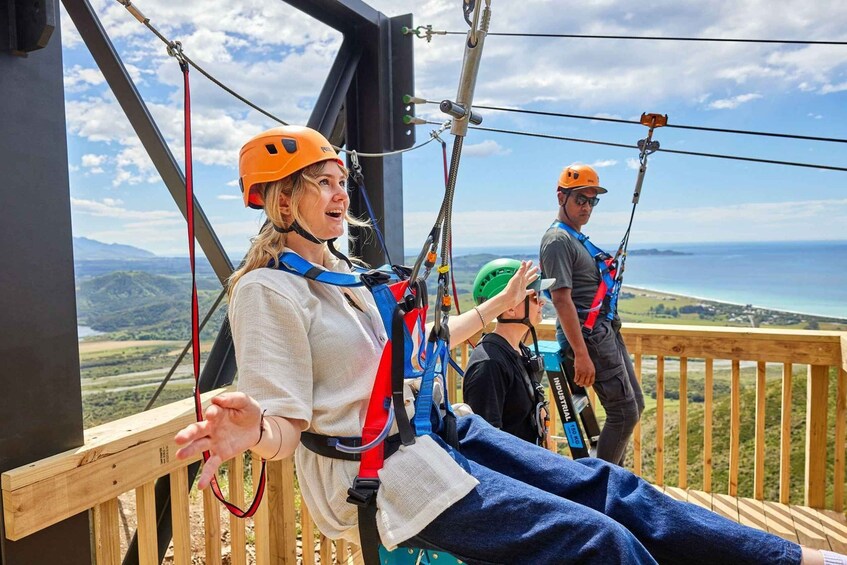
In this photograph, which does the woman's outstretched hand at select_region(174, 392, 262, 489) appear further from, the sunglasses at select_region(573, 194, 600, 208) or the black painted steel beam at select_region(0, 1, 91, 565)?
the sunglasses at select_region(573, 194, 600, 208)

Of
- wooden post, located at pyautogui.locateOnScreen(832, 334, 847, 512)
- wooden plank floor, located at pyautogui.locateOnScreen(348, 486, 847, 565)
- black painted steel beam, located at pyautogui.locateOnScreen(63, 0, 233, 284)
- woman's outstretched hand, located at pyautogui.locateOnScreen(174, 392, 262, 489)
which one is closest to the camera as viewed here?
woman's outstretched hand, located at pyautogui.locateOnScreen(174, 392, 262, 489)

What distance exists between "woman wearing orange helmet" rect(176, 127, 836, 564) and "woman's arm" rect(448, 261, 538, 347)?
0.38 metres

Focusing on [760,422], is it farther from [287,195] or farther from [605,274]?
[287,195]

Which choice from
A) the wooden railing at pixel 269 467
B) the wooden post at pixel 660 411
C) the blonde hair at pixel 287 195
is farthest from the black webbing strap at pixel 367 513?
the wooden post at pixel 660 411

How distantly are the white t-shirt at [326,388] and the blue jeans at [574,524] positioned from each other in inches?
2.1

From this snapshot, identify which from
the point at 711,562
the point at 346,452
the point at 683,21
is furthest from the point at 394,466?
the point at 683,21

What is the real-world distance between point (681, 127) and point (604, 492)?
169cm

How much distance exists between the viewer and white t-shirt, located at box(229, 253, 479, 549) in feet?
3.55

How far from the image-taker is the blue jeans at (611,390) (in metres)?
2.92

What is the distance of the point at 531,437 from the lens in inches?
77.9

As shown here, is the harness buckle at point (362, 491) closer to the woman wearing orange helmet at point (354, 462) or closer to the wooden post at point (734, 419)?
the woman wearing orange helmet at point (354, 462)

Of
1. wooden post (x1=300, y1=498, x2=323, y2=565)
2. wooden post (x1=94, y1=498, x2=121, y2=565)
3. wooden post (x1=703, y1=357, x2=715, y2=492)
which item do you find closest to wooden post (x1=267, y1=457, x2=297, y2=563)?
wooden post (x1=300, y1=498, x2=323, y2=565)

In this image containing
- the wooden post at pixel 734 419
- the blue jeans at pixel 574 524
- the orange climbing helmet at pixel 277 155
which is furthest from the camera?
the wooden post at pixel 734 419

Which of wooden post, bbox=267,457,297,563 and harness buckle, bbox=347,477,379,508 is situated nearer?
harness buckle, bbox=347,477,379,508
